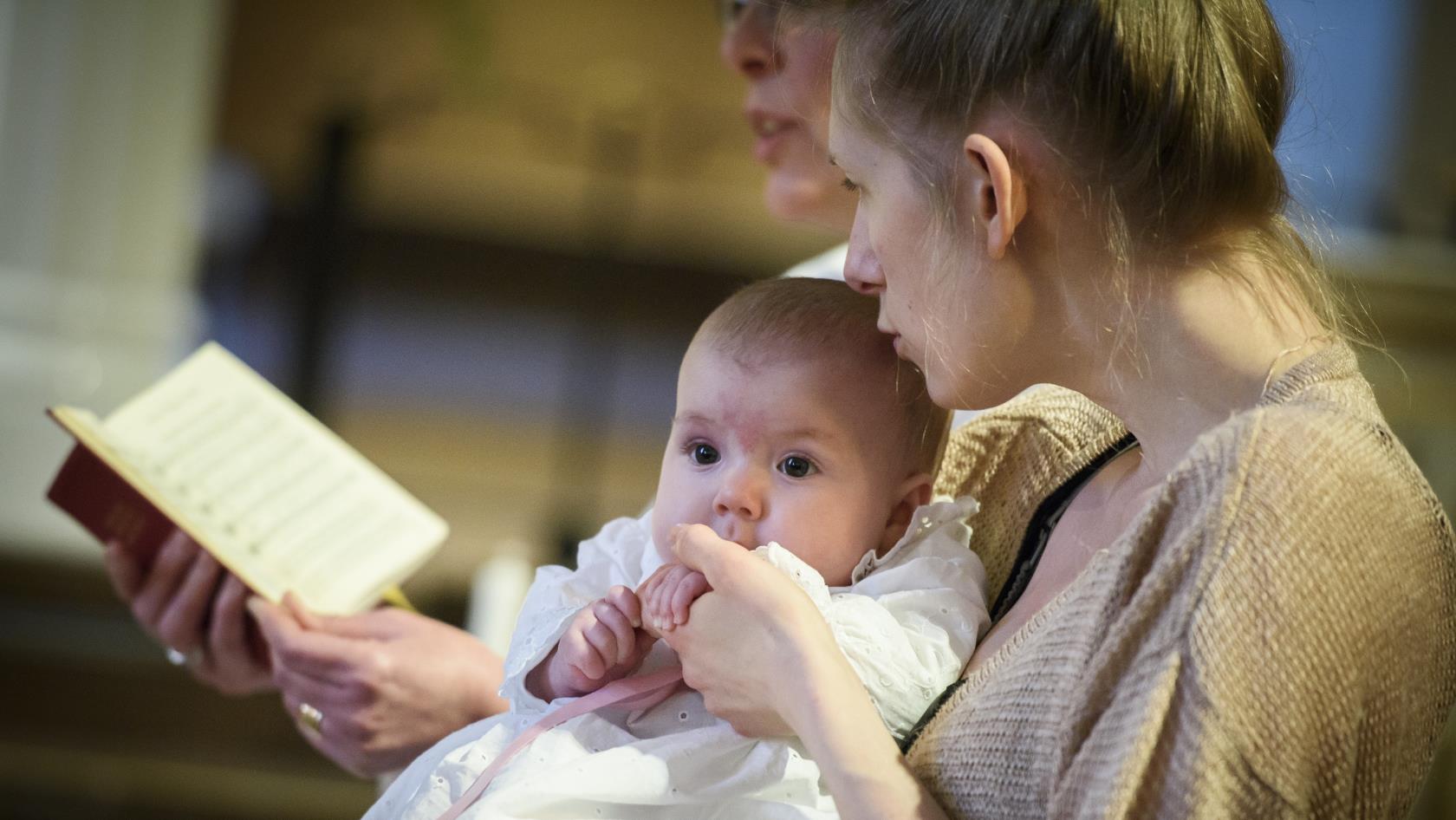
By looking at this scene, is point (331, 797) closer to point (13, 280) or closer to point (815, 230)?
point (13, 280)

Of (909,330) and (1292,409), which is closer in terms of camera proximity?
(1292,409)

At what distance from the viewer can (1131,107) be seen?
3.17 ft

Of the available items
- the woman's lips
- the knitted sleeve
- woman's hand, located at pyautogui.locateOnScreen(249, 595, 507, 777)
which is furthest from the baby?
the woman's lips

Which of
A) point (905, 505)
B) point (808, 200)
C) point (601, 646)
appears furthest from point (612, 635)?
Answer: point (808, 200)

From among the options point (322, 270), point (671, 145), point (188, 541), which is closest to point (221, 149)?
point (322, 270)

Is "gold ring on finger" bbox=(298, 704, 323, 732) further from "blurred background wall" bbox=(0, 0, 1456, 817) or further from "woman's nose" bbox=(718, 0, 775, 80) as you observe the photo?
"blurred background wall" bbox=(0, 0, 1456, 817)

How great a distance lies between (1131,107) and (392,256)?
373 centimetres

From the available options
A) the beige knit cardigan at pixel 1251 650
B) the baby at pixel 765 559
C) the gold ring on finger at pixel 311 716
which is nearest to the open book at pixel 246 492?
the gold ring on finger at pixel 311 716

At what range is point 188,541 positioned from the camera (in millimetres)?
1616

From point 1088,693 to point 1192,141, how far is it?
379 mm

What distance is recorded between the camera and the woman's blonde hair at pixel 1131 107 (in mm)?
963

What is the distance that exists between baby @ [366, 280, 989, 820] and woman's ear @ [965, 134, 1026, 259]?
0.72 ft

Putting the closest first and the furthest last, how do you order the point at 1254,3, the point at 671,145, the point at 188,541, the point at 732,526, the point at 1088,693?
the point at 1088,693 < the point at 1254,3 < the point at 732,526 < the point at 188,541 < the point at 671,145

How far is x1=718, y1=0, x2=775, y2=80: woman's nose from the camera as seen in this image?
187cm
